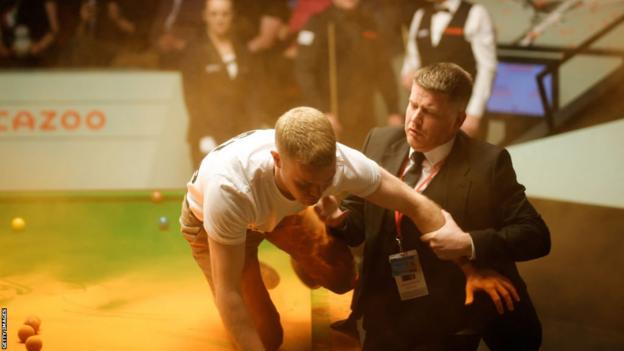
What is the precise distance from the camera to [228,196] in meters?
2.39

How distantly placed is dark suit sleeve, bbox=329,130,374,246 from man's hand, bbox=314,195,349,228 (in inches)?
2.2

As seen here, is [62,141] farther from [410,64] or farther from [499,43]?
[499,43]

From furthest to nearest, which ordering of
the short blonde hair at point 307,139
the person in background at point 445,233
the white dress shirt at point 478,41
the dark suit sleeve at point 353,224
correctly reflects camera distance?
the white dress shirt at point 478,41 → the dark suit sleeve at point 353,224 → the person in background at point 445,233 → the short blonde hair at point 307,139

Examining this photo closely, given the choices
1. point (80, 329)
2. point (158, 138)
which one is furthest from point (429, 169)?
point (158, 138)

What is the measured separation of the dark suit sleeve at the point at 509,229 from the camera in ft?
8.80

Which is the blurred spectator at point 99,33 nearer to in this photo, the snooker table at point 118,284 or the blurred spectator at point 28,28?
the blurred spectator at point 28,28

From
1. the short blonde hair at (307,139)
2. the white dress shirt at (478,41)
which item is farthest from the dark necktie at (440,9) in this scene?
the short blonde hair at (307,139)

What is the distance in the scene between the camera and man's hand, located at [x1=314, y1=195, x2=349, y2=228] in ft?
9.39

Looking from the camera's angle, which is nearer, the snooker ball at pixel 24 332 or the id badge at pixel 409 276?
the id badge at pixel 409 276

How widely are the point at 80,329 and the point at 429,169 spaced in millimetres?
1723

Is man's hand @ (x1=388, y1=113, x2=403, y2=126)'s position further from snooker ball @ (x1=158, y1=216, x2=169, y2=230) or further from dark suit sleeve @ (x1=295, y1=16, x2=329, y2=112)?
snooker ball @ (x1=158, y1=216, x2=169, y2=230)

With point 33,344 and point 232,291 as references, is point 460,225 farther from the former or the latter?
point 33,344

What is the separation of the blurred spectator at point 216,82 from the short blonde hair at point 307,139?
4.27 metres

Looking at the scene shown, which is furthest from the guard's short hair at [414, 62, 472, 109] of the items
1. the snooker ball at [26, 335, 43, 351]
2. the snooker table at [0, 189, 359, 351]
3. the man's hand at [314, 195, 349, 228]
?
the snooker ball at [26, 335, 43, 351]
